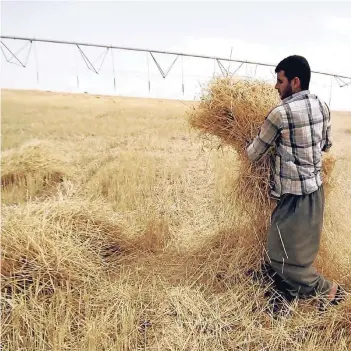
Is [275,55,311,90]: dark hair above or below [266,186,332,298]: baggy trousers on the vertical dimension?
above

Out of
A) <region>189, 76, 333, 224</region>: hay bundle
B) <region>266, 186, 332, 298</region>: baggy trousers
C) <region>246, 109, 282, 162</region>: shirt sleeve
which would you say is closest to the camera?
<region>246, 109, 282, 162</region>: shirt sleeve

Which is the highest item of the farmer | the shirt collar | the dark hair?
the dark hair

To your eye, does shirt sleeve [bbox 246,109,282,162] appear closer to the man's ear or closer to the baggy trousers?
the man's ear

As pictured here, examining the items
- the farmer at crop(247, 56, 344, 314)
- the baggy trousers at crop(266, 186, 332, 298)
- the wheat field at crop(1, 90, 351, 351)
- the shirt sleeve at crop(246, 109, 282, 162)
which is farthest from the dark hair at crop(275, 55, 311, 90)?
the wheat field at crop(1, 90, 351, 351)

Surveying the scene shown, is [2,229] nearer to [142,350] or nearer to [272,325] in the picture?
[142,350]

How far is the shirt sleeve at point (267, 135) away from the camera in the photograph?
253 cm

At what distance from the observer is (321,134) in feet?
8.77

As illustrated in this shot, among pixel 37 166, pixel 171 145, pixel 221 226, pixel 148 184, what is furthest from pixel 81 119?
pixel 221 226

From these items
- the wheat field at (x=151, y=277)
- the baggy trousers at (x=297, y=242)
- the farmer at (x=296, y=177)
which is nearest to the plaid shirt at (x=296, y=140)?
Result: the farmer at (x=296, y=177)

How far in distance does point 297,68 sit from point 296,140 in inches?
17.1

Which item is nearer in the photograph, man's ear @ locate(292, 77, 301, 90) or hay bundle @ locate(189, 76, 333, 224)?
man's ear @ locate(292, 77, 301, 90)

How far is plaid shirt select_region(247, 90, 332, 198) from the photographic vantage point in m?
2.54

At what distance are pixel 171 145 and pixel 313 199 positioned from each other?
660 cm

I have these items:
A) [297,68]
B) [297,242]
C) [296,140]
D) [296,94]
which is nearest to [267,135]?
[296,140]
